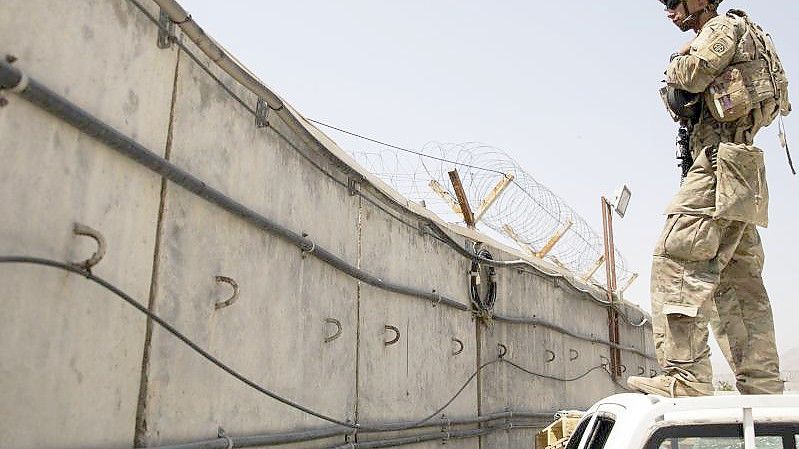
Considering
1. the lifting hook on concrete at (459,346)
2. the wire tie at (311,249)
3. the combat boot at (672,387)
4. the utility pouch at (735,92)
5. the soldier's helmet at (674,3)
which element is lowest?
the combat boot at (672,387)

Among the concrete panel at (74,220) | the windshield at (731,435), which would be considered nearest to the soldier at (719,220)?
the windshield at (731,435)

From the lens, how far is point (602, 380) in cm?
813

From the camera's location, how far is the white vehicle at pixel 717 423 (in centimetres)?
182

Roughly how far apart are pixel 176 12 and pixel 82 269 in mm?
978

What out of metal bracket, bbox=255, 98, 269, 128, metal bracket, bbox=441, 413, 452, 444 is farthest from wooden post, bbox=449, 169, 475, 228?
metal bracket, bbox=255, 98, 269, 128

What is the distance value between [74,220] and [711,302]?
105 inches

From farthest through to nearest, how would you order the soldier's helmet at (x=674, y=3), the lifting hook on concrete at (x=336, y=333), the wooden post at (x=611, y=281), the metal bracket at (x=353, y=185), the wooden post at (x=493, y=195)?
1. the wooden post at (x=611, y=281)
2. the wooden post at (x=493, y=195)
3. the metal bracket at (x=353, y=185)
4. the soldier's helmet at (x=674, y=3)
5. the lifting hook on concrete at (x=336, y=333)

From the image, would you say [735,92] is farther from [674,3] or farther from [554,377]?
[554,377]

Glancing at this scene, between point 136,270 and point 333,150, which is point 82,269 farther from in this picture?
point 333,150

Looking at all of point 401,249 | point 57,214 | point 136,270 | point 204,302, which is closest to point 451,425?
A: point 401,249

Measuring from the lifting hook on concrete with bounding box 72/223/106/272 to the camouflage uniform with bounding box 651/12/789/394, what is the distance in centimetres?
234

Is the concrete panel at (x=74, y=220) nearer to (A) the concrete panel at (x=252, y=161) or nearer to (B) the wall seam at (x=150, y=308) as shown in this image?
(B) the wall seam at (x=150, y=308)

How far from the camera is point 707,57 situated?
3430 mm

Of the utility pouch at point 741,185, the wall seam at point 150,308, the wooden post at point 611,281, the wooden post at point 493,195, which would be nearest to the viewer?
the wall seam at point 150,308
